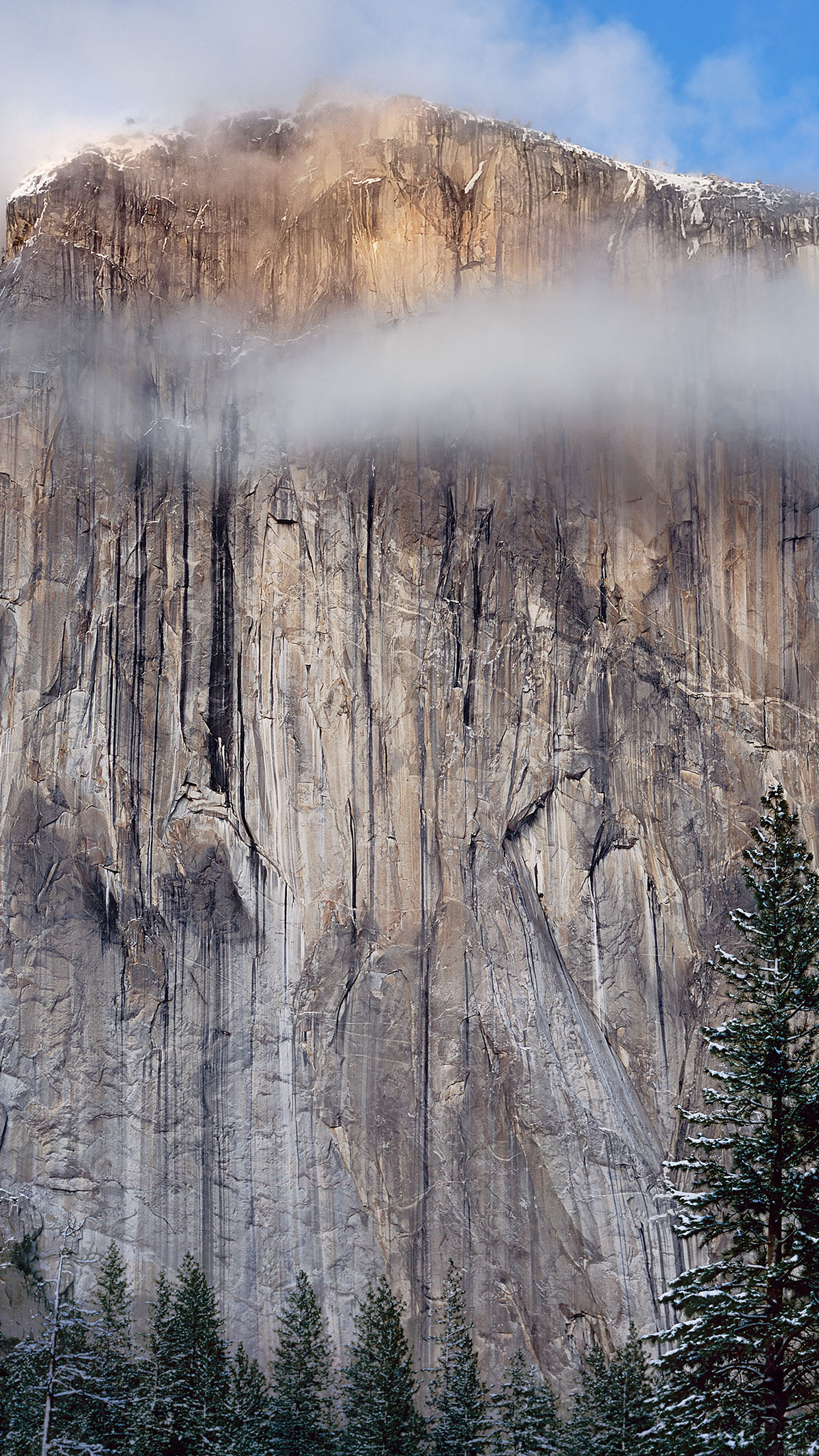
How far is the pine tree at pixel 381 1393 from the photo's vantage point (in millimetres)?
32281

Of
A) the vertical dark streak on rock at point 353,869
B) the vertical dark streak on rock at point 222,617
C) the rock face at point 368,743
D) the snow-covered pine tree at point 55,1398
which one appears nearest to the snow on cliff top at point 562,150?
the rock face at point 368,743

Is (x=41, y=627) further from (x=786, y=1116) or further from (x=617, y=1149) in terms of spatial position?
(x=786, y=1116)

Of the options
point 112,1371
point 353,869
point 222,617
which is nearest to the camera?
point 112,1371

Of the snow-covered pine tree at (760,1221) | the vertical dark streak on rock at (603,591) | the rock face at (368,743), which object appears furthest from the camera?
the vertical dark streak on rock at (603,591)

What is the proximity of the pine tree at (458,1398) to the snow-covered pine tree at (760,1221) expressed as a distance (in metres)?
13.9

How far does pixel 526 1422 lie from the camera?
3259cm

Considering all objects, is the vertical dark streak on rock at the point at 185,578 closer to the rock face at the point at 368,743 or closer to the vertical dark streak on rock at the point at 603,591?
the rock face at the point at 368,743

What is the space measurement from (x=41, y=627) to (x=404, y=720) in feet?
33.9

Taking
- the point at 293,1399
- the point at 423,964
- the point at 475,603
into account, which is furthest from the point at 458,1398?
the point at 475,603

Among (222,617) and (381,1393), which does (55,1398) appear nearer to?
(381,1393)

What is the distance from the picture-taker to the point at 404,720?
142 feet

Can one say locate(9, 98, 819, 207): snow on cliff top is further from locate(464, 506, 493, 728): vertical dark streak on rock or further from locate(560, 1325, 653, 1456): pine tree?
locate(560, 1325, 653, 1456): pine tree

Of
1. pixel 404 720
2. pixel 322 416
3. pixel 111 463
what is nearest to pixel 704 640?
pixel 404 720

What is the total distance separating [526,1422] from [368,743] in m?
17.7
